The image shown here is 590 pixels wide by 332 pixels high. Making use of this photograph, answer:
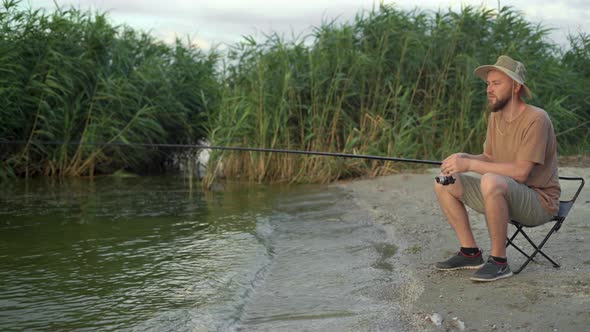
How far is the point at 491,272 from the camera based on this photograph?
12.8ft

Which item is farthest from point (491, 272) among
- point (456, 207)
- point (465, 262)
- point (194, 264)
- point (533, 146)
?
point (194, 264)

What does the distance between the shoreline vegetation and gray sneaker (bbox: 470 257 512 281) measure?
5.32 m

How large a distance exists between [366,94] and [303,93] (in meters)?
0.90

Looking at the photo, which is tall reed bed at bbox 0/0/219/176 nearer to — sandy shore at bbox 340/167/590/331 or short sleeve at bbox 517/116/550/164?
sandy shore at bbox 340/167/590/331

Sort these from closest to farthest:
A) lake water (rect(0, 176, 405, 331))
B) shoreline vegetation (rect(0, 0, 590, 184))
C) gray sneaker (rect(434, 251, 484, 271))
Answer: lake water (rect(0, 176, 405, 331)), gray sneaker (rect(434, 251, 484, 271)), shoreline vegetation (rect(0, 0, 590, 184))

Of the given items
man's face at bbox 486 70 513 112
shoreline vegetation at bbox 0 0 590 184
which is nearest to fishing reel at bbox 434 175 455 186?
man's face at bbox 486 70 513 112

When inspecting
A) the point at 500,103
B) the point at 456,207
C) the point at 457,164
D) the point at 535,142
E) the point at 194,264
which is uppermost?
the point at 500,103

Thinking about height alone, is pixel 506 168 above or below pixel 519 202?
above

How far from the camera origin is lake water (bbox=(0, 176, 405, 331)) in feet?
12.1

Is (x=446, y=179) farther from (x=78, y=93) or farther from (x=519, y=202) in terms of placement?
(x=78, y=93)

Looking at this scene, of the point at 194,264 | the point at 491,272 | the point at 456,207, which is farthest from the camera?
the point at 194,264

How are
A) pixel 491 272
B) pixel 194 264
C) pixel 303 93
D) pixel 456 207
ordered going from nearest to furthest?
pixel 491 272, pixel 456 207, pixel 194 264, pixel 303 93

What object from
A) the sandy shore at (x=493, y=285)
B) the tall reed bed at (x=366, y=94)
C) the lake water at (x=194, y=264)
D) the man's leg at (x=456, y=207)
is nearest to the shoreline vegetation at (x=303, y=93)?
the tall reed bed at (x=366, y=94)

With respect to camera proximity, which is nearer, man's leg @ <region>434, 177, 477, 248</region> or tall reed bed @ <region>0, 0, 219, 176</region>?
man's leg @ <region>434, 177, 477, 248</region>
